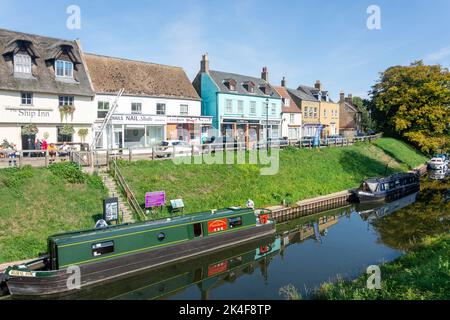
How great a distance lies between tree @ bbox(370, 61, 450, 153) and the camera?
1796 inches

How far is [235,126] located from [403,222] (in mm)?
22791

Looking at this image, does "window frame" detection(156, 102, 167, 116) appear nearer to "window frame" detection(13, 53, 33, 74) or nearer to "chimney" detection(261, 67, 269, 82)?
"window frame" detection(13, 53, 33, 74)

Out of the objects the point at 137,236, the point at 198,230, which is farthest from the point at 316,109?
the point at 137,236

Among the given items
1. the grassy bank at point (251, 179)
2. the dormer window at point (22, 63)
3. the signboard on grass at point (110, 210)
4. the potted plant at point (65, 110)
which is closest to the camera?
the signboard on grass at point (110, 210)

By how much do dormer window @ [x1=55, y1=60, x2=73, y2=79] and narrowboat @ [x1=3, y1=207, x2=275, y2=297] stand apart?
1808 cm

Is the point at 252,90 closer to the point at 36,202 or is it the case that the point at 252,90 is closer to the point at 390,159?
the point at 390,159

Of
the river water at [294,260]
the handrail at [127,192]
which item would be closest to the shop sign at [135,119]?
the handrail at [127,192]

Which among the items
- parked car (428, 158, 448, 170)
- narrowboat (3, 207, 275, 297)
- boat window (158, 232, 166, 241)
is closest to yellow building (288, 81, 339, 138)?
parked car (428, 158, 448, 170)

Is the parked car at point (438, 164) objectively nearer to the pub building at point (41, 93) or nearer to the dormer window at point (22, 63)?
the pub building at point (41, 93)

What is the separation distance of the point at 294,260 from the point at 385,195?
1615 cm

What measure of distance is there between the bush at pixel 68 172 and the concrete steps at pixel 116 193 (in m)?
1.29

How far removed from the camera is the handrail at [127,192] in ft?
63.6

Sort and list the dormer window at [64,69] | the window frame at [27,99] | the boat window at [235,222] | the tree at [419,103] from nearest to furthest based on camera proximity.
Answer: the boat window at [235,222] → the window frame at [27,99] → the dormer window at [64,69] → the tree at [419,103]
